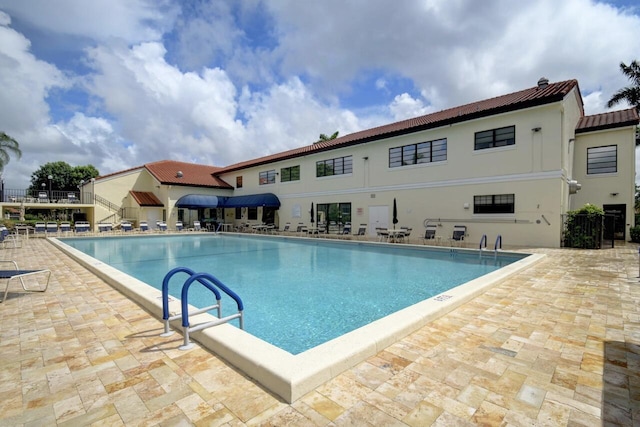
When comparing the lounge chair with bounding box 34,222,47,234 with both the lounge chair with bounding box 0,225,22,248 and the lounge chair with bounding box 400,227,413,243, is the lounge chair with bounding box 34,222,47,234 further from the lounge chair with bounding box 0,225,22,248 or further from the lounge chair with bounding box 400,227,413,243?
the lounge chair with bounding box 400,227,413,243

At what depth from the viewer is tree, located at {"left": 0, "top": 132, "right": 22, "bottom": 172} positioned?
3161 cm

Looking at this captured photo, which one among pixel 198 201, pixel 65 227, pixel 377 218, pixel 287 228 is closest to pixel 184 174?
pixel 198 201

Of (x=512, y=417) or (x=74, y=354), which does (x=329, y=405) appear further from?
(x=74, y=354)

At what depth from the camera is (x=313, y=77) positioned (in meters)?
22.4

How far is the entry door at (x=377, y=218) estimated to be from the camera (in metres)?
23.0

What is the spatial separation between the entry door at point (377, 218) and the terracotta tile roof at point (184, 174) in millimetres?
21274

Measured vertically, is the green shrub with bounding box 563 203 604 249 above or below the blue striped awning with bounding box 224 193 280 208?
below

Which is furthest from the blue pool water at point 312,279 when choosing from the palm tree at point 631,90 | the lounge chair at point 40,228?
the palm tree at point 631,90

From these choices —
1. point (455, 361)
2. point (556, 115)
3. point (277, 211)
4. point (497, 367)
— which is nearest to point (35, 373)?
point (455, 361)

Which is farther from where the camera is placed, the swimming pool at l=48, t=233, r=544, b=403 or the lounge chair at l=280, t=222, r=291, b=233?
the lounge chair at l=280, t=222, r=291, b=233

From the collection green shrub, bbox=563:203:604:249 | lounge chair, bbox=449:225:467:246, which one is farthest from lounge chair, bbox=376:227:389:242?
green shrub, bbox=563:203:604:249

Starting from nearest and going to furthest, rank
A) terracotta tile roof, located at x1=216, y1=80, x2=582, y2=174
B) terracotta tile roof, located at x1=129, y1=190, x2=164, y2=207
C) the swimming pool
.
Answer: the swimming pool, terracotta tile roof, located at x1=216, y1=80, x2=582, y2=174, terracotta tile roof, located at x1=129, y1=190, x2=164, y2=207

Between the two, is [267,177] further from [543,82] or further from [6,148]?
[6,148]

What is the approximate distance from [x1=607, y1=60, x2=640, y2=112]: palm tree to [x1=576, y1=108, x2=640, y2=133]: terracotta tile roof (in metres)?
1.55
